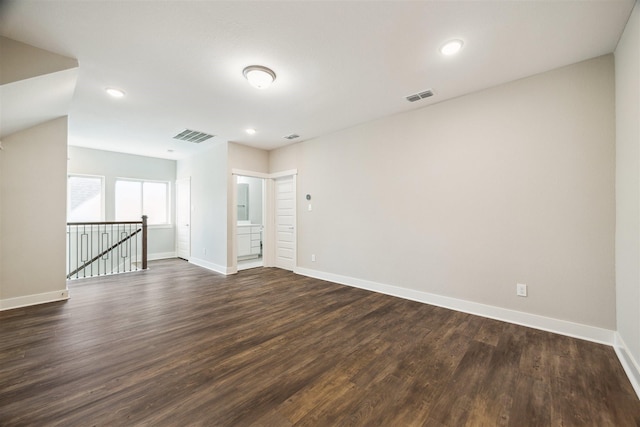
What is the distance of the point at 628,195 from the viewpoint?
206 cm

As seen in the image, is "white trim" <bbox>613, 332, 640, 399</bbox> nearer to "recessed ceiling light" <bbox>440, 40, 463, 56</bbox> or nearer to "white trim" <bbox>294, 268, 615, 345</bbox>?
"white trim" <bbox>294, 268, 615, 345</bbox>

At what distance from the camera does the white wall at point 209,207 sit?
17.7ft

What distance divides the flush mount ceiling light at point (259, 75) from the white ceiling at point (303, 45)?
6 centimetres

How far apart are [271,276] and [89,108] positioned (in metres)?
3.98

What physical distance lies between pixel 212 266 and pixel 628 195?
629 cm

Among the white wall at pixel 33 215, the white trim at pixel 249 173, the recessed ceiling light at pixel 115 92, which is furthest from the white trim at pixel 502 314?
the white wall at pixel 33 215

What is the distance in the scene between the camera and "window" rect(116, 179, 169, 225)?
656 centimetres

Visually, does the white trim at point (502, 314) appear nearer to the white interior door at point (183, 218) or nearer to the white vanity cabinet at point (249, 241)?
the white vanity cabinet at point (249, 241)

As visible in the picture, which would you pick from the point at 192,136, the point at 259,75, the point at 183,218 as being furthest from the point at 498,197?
the point at 183,218

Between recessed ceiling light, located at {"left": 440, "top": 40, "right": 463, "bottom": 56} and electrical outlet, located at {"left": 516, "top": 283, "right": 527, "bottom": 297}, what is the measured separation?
102 inches

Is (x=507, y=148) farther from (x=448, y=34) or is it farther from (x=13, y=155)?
(x=13, y=155)

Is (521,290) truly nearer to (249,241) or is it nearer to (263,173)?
(263,173)

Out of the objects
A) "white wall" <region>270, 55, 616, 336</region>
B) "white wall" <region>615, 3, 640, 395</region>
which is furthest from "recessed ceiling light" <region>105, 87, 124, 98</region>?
"white wall" <region>615, 3, 640, 395</region>

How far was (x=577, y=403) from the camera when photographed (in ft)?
5.45
